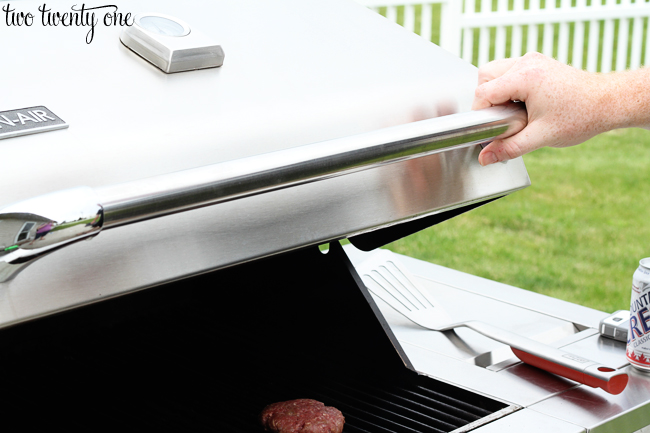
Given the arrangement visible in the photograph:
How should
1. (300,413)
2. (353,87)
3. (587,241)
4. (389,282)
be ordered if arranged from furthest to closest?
(587,241)
(389,282)
(300,413)
(353,87)


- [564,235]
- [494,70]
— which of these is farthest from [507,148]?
[564,235]

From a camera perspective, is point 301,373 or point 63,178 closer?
point 63,178

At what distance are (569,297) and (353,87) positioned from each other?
9.34 feet

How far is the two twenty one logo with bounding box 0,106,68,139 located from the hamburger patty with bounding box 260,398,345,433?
1.88 feet

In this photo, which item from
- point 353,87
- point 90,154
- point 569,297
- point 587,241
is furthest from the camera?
point 587,241

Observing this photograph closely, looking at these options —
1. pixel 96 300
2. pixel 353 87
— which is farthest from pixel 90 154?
pixel 353 87

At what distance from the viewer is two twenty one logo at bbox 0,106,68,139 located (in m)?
0.81

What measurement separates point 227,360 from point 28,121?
2.31 ft

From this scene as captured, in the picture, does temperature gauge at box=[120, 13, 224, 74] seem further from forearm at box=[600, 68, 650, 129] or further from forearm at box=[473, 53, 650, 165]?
forearm at box=[600, 68, 650, 129]

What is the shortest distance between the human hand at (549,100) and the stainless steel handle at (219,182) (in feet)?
0.08

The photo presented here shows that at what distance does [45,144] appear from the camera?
808 millimetres

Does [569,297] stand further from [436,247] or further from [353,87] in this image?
[353,87]

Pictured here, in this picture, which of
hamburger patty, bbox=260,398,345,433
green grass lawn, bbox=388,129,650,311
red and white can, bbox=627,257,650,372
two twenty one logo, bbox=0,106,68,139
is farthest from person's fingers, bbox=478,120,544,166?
green grass lawn, bbox=388,129,650,311

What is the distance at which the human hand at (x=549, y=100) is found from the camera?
3.26ft
